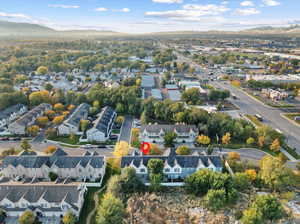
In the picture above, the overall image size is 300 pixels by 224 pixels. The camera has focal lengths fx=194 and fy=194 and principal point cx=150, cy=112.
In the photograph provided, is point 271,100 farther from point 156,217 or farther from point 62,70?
point 62,70

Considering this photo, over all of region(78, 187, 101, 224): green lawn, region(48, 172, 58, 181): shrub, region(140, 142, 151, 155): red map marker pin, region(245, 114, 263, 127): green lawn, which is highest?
region(245, 114, 263, 127): green lawn

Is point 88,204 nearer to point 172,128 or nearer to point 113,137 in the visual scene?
point 113,137

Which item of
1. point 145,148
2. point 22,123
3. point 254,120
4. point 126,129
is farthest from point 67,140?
point 254,120

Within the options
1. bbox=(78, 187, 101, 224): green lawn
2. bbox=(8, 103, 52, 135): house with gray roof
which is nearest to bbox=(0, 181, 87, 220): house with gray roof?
bbox=(78, 187, 101, 224): green lawn

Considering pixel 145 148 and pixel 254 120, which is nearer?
pixel 145 148

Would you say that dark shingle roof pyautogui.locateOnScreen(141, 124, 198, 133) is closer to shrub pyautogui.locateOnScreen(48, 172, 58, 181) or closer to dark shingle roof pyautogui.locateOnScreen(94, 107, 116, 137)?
dark shingle roof pyautogui.locateOnScreen(94, 107, 116, 137)

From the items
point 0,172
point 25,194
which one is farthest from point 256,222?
point 0,172
